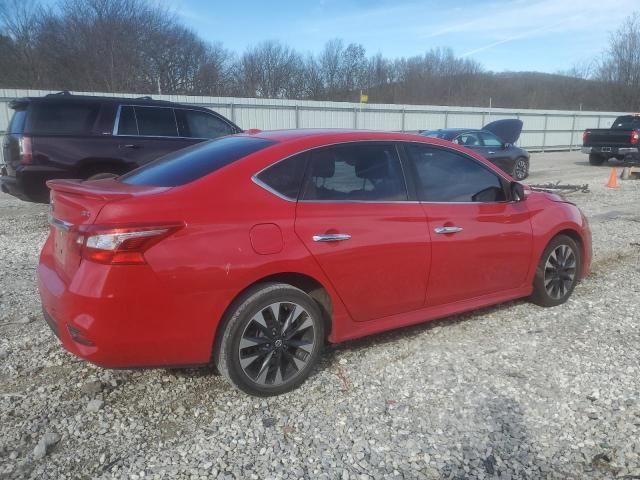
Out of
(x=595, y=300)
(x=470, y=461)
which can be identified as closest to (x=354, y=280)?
(x=470, y=461)

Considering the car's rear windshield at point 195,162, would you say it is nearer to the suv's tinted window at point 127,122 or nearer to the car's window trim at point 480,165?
the car's window trim at point 480,165

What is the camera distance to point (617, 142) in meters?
17.6

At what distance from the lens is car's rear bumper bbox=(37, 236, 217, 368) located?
2.60 meters

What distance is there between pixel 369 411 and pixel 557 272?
250cm

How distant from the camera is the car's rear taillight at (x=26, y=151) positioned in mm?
6812

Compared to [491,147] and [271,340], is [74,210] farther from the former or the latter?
[491,147]

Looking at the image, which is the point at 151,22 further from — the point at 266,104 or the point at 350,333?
the point at 350,333

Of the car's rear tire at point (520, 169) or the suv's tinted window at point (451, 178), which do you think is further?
the car's rear tire at point (520, 169)

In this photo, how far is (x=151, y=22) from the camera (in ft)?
128

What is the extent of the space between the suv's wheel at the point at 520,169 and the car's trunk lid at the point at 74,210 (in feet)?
43.1

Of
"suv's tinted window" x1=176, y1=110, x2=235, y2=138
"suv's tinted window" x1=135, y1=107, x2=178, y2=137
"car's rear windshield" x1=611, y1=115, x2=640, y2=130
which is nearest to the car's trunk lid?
"suv's tinted window" x1=135, y1=107, x2=178, y2=137

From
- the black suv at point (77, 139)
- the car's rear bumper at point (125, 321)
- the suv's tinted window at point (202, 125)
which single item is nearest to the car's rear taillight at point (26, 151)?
the black suv at point (77, 139)

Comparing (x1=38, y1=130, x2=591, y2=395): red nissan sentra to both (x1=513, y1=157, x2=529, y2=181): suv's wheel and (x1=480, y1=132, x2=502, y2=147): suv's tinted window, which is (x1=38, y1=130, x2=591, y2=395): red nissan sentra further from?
(x1=513, y1=157, x2=529, y2=181): suv's wheel

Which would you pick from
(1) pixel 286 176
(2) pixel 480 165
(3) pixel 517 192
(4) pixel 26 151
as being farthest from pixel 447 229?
(4) pixel 26 151
